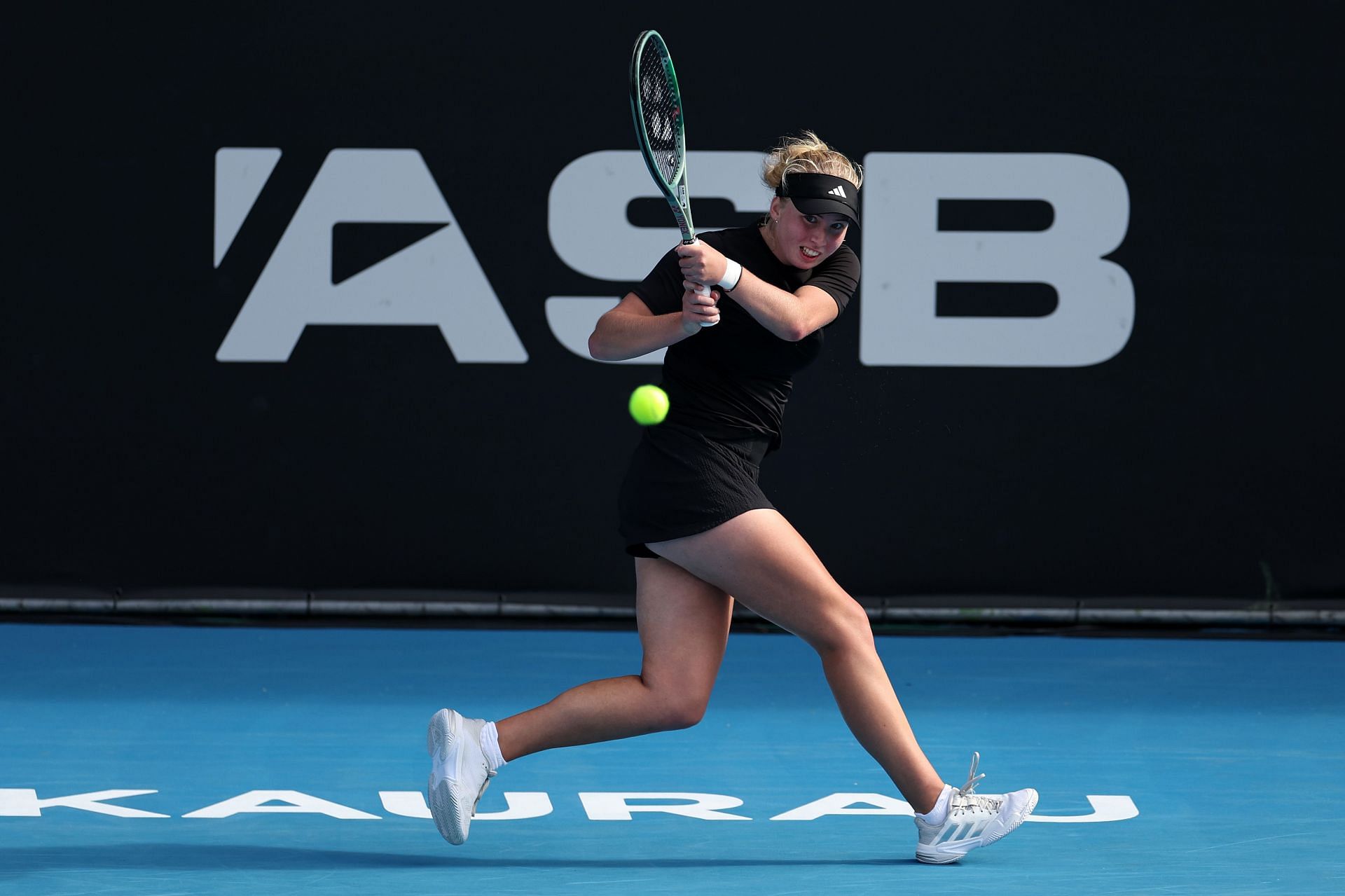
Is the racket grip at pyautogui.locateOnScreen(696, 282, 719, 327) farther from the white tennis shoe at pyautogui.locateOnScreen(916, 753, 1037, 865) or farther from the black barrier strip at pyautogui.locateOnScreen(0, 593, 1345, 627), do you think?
the black barrier strip at pyautogui.locateOnScreen(0, 593, 1345, 627)

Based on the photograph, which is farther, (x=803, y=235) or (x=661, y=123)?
(x=661, y=123)

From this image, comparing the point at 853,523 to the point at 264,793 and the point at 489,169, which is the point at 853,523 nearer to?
the point at 489,169

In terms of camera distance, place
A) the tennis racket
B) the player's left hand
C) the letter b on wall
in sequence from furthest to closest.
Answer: the letter b on wall, the tennis racket, the player's left hand

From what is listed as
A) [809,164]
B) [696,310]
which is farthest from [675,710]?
[809,164]

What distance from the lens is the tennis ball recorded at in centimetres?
315

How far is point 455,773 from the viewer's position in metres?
3.18

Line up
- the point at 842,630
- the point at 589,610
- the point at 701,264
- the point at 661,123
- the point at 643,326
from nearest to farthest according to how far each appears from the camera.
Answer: the point at 701,264, the point at 643,326, the point at 842,630, the point at 661,123, the point at 589,610

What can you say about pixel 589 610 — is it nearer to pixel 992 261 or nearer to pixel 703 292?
pixel 992 261

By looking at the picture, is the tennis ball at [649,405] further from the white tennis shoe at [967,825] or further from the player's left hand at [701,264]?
the white tennis shoe at [967,825]

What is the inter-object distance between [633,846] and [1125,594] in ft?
10.3

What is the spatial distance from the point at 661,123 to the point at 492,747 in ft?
3.92

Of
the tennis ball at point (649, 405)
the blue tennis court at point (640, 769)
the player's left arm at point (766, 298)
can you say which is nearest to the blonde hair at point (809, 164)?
the player's left arm at point (766, 298)

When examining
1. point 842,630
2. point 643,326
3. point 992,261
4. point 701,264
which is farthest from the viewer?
point 992,261

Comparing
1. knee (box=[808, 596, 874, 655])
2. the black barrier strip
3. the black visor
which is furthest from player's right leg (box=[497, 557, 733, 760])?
the black barrier strip
